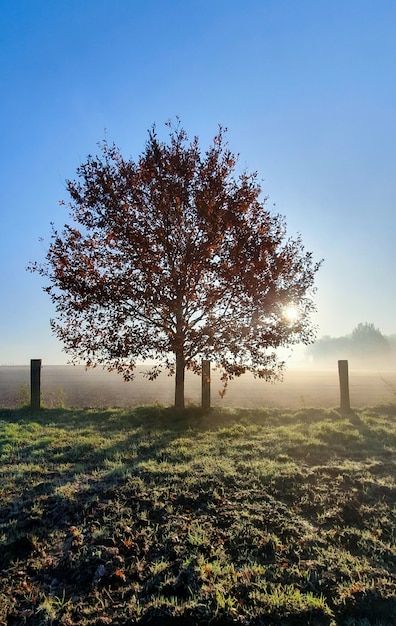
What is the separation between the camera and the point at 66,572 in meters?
4.04

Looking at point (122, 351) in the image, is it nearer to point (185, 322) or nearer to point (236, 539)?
point (185, 322)

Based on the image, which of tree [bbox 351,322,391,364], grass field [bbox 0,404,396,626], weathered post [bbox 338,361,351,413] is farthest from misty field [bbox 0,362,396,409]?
tree [bbox 351,322,391,364]

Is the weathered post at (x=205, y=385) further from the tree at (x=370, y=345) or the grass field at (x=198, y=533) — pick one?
the tree at (x=370, y=345)

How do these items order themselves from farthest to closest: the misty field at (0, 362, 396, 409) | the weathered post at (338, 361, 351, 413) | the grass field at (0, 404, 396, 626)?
the misty field at (0, 362, 396, 409) → the weathered post at (338, 361, 351, 413) → the grass field at (0, 404, 396, 626)

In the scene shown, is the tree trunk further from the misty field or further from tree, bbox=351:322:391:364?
tree, bbox=351:322:391:364

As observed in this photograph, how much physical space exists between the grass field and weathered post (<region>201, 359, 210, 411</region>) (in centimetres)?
418

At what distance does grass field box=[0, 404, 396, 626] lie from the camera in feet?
11.4

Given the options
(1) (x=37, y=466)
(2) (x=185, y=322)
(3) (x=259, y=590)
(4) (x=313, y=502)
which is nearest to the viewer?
(3) (x=259, y=590)

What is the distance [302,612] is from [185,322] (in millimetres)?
9237

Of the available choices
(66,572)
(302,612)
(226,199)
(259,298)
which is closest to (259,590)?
(302,612)

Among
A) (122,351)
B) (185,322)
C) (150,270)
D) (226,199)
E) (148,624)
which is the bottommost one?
(148,624)

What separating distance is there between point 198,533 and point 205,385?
334 inches

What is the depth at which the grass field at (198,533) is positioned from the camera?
3471 mm

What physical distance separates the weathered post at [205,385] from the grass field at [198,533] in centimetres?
418
